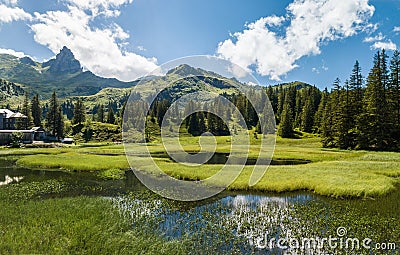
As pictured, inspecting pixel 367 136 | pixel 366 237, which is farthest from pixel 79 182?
pixel 367 136

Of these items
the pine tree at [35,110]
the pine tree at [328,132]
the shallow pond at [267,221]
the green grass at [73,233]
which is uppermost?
the pine tree at [35,110]

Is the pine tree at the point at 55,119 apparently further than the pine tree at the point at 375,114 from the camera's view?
Yes

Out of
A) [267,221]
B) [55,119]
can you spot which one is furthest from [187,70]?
[55,119]

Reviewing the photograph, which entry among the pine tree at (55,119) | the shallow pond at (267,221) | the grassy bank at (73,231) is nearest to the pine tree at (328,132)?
the shallow pond at (267,221)

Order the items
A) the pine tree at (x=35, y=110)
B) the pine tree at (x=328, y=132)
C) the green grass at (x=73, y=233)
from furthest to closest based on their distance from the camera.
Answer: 1. the pine tree at (x=35, y=110)
2. the pine tree at (x=328, y=132)
3. the green grass at (x=73, y=233)

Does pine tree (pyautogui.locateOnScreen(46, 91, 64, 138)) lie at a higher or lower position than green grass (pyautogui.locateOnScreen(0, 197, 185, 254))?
higher

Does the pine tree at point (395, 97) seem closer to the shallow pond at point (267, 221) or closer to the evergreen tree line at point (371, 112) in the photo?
the evergreen tree line at point (371, 112)

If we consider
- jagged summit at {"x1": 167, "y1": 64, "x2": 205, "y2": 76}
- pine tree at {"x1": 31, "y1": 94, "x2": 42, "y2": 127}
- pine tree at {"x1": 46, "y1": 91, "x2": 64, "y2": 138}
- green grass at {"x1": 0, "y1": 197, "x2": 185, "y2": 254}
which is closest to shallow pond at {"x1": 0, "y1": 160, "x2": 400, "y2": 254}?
green grass at {"x1": 0, "y1": 197, "x2": 185, "y2": 254}

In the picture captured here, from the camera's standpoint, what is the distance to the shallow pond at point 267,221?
1290 centimetres

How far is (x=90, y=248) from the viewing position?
11.6 m

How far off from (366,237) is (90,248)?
1338cm

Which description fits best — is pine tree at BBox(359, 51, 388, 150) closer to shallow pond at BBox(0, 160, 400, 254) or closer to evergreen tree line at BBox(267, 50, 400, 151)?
evergreen tree line at BBox(267, 50, 400, 151)

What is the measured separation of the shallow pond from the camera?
42.3 ft

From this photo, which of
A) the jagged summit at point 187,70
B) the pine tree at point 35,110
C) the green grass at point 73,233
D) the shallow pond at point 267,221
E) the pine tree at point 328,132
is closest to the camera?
the green grass at point 73,233
